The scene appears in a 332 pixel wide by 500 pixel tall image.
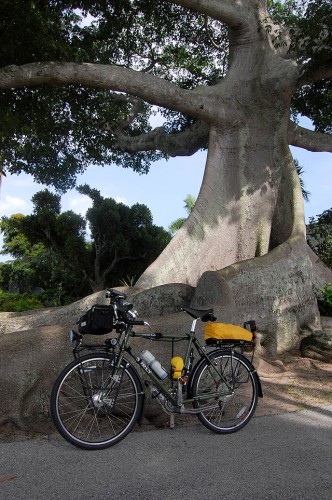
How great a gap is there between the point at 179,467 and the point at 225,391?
1075mm

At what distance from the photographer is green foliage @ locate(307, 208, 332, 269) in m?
13.0

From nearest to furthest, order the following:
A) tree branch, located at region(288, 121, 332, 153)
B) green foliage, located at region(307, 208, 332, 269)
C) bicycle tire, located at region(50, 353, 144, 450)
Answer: bicycle tire, located at region(50, 353, 144, 450)
tree branch, located at region(288, 121, 332, 153)
green foliage, located at region(307, 208, 332, 269)

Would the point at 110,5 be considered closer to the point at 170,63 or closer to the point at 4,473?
the point at 170,63

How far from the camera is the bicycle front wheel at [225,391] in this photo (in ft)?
14.6

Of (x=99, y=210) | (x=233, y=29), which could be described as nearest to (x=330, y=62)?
(x=233, y=29)

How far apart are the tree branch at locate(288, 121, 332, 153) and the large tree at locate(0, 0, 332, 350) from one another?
0.03 m

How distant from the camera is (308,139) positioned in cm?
1176

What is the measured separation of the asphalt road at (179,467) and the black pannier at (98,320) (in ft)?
2.98

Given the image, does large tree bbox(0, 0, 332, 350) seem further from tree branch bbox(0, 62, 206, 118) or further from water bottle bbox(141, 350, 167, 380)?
water bottle bbox(141, 350, 167, 380)

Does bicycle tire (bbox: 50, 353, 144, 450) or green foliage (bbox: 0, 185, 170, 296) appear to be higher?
green foliage (bbox: 0, 185, 170, 296)

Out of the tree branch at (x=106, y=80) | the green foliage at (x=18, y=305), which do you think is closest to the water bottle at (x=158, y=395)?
the tree branch at (x=106, y=80)

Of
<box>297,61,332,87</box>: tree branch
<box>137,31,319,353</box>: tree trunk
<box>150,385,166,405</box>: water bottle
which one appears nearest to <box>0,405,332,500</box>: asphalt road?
<box>150,385,166,405</box>: water bottle

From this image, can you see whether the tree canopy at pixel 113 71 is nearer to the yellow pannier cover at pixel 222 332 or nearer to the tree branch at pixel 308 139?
the tree branch at pixel 308 139

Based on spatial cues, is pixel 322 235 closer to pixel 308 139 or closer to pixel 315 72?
pixel 308 139
